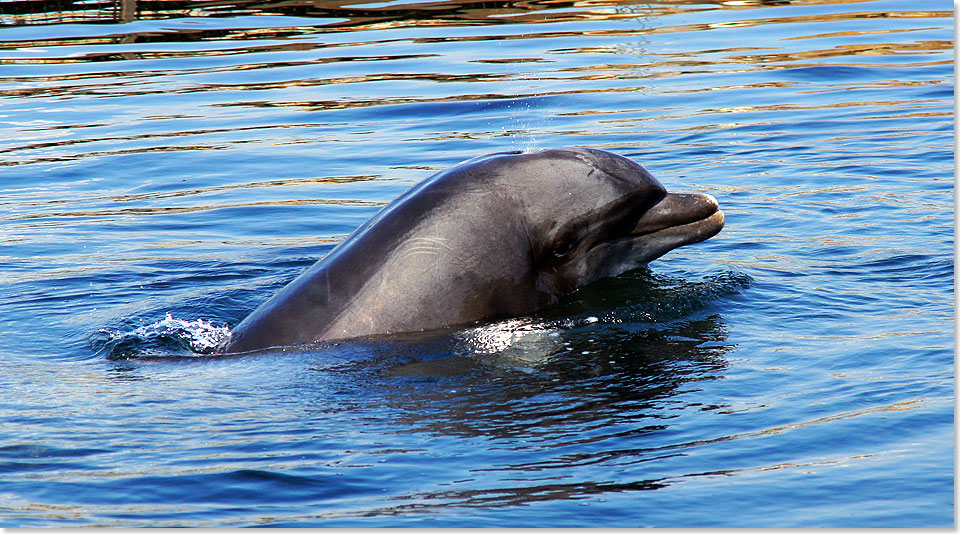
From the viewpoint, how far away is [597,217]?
6.71 meters

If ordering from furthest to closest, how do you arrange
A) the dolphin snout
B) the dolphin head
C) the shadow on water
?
1. the shadow on water
2. the dolphin snout
3. the dolphin head

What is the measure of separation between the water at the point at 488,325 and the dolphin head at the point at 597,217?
230mm

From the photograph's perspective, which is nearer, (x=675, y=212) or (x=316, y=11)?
(x=675, y=212)

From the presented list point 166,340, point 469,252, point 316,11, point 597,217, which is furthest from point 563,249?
point 316,11

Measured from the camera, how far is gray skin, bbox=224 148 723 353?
635 centimetres

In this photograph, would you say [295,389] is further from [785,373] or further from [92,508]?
[785,373]

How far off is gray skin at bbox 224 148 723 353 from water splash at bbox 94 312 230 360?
12.2 inches

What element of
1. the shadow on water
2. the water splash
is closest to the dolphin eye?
the water splash

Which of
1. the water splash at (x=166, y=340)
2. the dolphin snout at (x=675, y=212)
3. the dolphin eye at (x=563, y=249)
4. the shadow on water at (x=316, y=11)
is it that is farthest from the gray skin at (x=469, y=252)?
the shadow on water at (x=316, y=11)

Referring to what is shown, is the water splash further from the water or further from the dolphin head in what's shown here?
the dolphin head

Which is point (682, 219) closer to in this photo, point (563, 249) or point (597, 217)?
point (597, 217)

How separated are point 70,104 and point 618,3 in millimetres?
10922

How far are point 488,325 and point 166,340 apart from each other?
6.41 feet

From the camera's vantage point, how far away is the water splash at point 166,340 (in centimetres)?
679
